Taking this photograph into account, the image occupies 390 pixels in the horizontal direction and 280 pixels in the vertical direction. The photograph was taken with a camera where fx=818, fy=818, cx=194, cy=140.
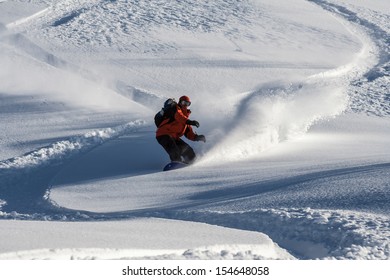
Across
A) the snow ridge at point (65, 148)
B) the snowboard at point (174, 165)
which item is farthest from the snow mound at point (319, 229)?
the snow ridge at point (65, 148)

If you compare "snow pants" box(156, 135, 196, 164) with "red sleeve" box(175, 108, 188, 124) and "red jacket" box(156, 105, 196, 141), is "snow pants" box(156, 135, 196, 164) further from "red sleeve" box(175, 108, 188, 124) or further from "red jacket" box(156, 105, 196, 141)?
"red sleeve" box(175, 108, 188, 124)

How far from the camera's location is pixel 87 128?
12.4 m

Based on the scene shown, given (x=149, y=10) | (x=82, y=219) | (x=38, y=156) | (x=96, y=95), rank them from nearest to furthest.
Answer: (x=82, y=219) < (x=38, y=156) < (x=96, y=95) < (x=149, y=10)

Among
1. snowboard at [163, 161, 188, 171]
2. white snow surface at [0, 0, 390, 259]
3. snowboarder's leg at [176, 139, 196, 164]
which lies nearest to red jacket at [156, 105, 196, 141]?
snowboarder's leg at [176, 139, 196, 164]

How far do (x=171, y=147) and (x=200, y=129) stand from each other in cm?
146

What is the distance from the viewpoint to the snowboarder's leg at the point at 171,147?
415 inches

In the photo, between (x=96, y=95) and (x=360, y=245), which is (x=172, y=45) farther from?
(x=360, y=245)

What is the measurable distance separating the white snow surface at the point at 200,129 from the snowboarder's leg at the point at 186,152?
0.15m

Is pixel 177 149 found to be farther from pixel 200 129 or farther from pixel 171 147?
pixel 200 129

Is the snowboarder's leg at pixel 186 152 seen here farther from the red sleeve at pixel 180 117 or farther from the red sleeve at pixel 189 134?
the red sleeve at pixel 180 117

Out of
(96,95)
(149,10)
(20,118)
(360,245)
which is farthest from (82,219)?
(149,10)

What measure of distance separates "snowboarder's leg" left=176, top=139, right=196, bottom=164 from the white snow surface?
150 millimetres

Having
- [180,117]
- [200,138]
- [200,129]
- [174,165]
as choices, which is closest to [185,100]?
[180,117]

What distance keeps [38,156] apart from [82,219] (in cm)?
277
